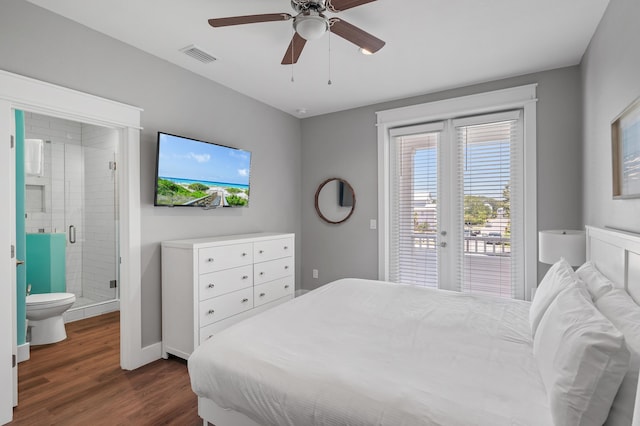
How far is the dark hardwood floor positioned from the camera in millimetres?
2078

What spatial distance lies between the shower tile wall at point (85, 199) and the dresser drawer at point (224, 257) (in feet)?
7.39

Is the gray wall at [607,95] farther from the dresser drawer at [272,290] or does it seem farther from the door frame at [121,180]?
the door frame at [121,180]

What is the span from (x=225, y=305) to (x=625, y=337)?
2.66 m

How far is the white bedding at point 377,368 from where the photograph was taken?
3.84ft

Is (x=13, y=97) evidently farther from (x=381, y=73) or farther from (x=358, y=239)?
(x=358, y=239)

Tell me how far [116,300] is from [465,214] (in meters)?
4.43

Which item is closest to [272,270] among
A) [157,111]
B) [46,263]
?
[157,111]

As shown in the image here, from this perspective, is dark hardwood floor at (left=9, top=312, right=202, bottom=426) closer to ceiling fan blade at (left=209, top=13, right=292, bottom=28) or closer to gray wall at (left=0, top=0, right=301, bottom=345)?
gray wall at (left=0, top=0, right=301, bottom=345)

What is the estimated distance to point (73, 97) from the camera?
2365 mm

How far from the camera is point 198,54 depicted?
2.85m

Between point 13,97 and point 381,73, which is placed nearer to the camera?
point 13,97

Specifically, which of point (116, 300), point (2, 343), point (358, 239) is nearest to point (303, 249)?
point (358, 239)

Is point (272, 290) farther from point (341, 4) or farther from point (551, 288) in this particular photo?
point (341, 4)

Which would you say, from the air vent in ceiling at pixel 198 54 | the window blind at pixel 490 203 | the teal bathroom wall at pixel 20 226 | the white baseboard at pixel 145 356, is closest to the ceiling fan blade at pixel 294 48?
the air vent in ceiling at pixel 198 54
